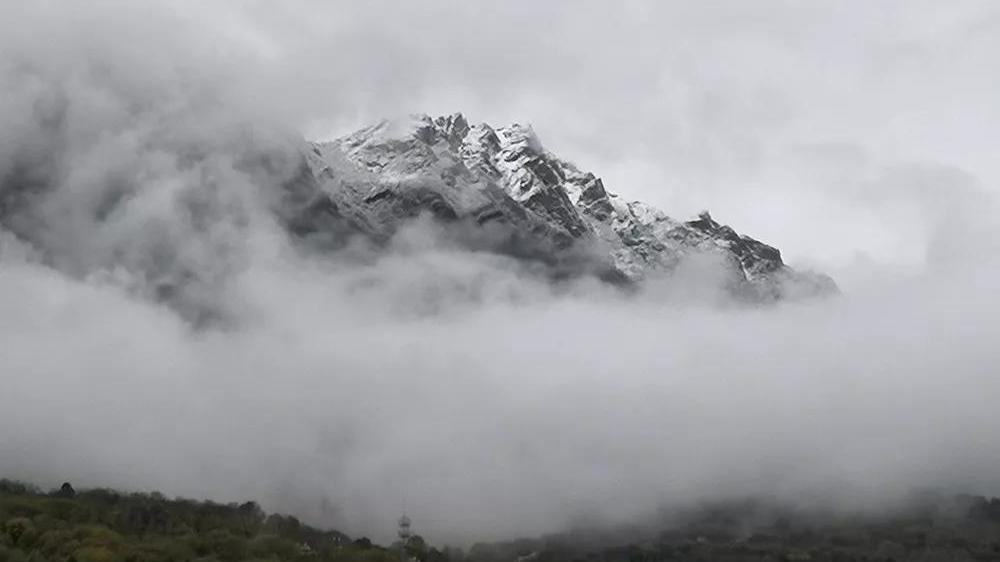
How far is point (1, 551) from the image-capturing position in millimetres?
196250
